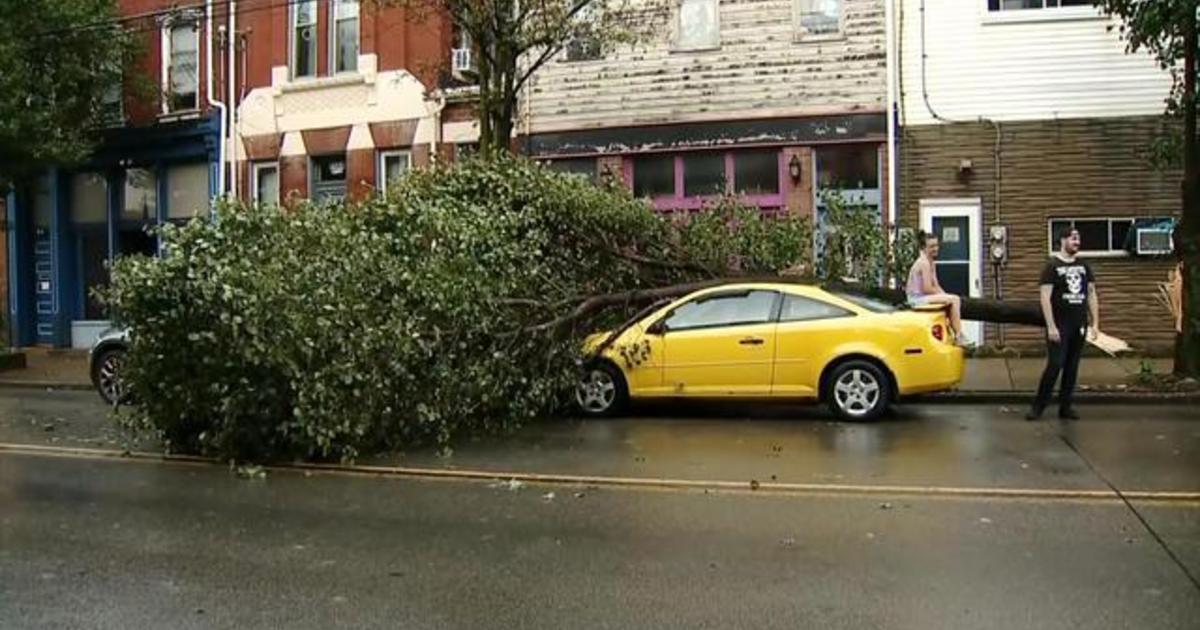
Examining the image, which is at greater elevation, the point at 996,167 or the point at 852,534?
the point at 996,167

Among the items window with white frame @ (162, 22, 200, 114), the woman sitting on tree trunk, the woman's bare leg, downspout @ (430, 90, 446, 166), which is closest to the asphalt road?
the woman's bare leg

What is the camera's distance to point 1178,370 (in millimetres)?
13445

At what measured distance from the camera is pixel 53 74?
818 inches

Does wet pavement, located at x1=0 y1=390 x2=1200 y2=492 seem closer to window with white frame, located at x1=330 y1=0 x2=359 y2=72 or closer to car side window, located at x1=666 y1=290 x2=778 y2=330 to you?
car side window, located at x1=666 y1=290 x2=778 y2=330

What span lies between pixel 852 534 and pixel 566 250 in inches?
271

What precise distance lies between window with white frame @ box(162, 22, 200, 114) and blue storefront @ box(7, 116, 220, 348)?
22.3 inches

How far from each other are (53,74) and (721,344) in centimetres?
1471

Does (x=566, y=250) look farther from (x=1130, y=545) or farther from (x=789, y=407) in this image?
(x=1130, y=545)

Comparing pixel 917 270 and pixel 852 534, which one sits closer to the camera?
pixel 852 534

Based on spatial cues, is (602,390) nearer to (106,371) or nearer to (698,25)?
(106,371)

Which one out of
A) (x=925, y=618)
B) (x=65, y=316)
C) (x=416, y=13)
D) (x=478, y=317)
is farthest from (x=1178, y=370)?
(x=65, y=316)

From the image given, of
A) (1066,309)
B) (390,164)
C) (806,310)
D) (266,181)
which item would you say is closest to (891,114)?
(806,310)

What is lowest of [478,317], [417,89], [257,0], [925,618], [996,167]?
[925,618]

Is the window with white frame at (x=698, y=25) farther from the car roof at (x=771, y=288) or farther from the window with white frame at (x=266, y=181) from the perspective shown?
the window with white frame at (x=266, y=181)
